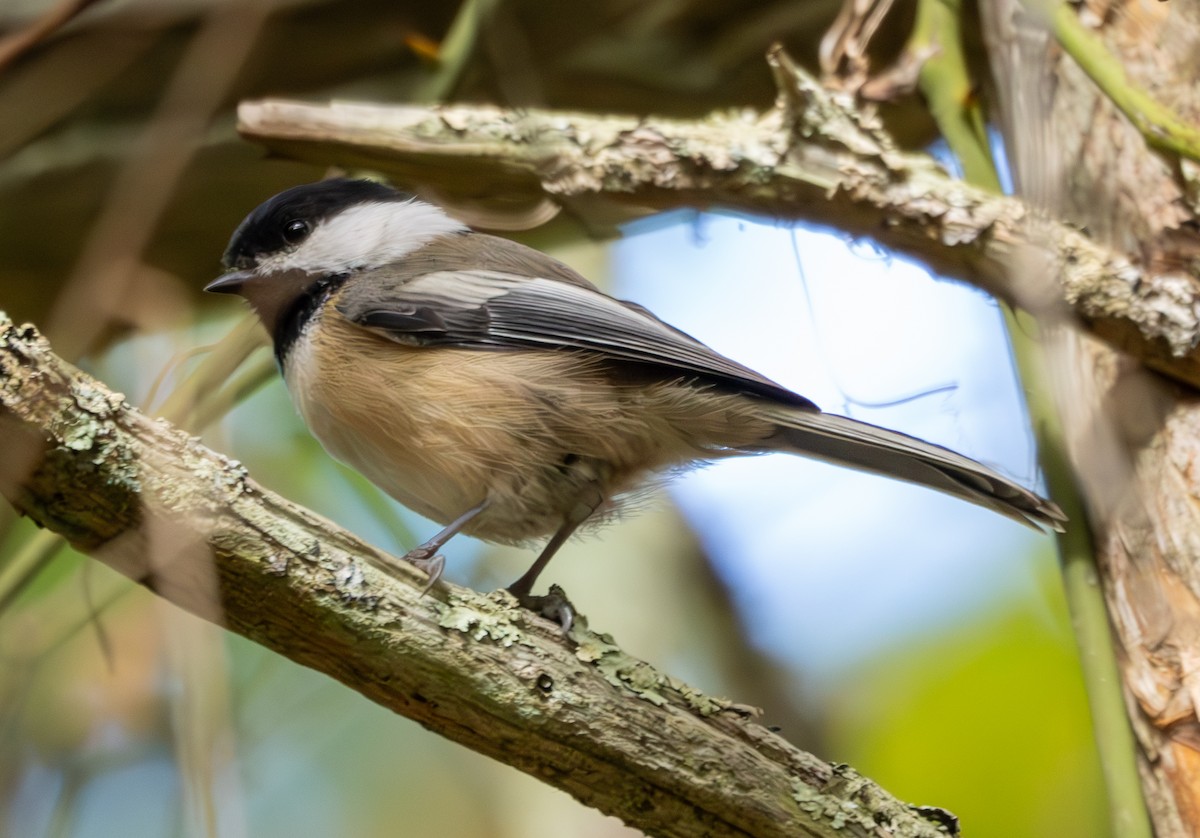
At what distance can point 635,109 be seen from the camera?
3.21 m

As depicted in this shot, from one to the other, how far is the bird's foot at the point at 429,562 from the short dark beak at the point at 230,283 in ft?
2.36

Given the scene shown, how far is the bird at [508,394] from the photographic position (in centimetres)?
192

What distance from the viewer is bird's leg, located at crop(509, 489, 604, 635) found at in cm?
177

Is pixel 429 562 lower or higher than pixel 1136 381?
lower

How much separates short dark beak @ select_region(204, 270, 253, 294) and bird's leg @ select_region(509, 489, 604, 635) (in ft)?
2.66

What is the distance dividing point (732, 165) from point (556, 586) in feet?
3.46

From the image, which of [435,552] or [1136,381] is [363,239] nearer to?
[435,552]

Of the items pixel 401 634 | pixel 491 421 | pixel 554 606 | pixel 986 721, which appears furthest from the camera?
pixel 986 721

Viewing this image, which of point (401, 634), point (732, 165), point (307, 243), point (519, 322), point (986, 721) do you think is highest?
point (732, 165)

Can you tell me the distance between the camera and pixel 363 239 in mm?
2230

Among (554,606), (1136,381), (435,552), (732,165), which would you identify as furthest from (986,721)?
(435,552)

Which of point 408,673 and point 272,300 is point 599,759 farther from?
point 272,300

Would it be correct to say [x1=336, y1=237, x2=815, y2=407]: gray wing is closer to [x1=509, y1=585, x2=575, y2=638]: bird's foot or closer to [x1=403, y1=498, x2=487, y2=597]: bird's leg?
[x1=403, y1=498, x2=487, y2=597]: bird's leg

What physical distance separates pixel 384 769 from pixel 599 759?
65.4 inches
